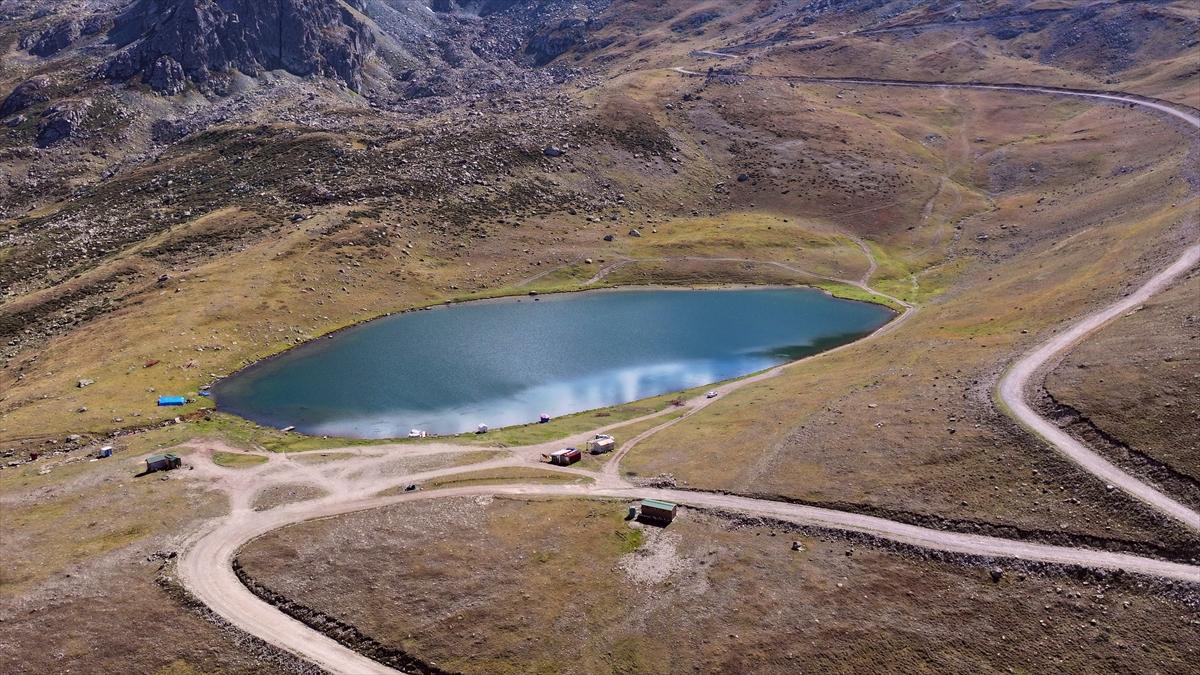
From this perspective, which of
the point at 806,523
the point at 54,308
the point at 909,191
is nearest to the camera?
the point at 806,523

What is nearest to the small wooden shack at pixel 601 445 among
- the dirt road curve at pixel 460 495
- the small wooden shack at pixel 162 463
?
the dirt road curve at pixel 460 495

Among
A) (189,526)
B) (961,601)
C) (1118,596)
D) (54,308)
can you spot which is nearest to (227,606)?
(189,526)

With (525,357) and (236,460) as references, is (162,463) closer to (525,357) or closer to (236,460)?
(236,460)

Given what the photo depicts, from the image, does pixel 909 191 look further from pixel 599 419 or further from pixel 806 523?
pixel 806 523

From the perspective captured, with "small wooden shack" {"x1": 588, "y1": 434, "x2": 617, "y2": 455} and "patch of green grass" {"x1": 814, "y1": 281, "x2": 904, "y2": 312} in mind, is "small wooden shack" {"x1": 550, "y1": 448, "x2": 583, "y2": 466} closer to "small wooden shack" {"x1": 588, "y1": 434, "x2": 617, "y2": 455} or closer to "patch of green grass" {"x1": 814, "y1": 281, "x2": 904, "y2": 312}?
"small wooden shack" {"x1": 588, "y1": 434, "x2": 617, "y2": 455}

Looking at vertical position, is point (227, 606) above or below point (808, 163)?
below

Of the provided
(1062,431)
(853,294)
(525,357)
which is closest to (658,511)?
(1062,431)

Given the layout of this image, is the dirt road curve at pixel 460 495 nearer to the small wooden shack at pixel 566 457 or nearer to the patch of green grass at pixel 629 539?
the small wooden shack at pixel 566 457
